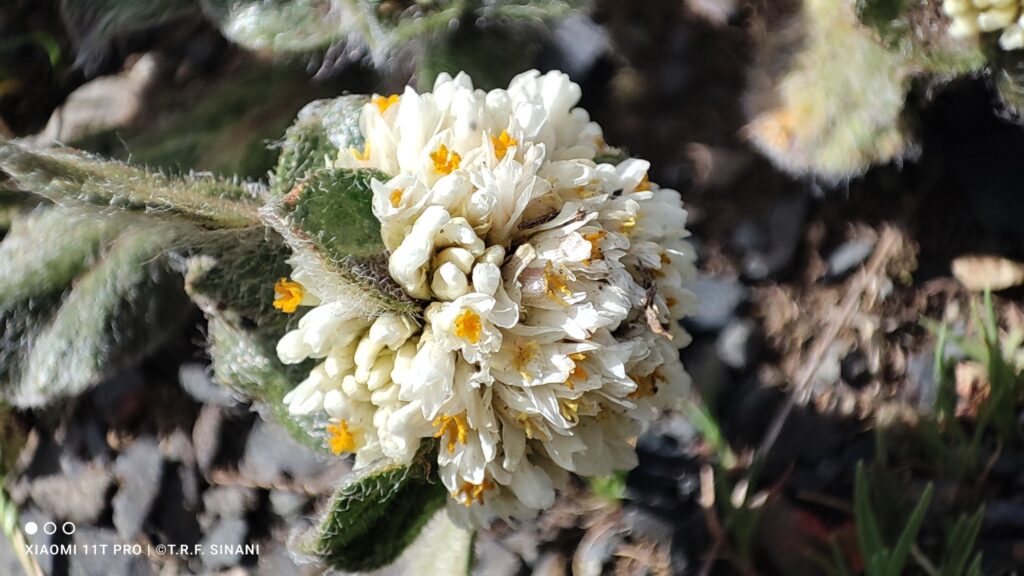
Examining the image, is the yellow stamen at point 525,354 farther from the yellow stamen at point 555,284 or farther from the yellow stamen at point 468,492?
the yellow stamen at point 468,492

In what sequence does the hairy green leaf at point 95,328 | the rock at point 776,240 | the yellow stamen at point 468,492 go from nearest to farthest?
the yellow stamen at point 468,492, the hairy green leaf at point 95,328, the rock at point 776,240

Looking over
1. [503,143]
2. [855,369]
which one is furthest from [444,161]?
[855,369]

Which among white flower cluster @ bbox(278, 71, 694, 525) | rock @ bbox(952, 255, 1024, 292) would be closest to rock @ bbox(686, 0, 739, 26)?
rock @ bbox(952, 255, 1024, 292)

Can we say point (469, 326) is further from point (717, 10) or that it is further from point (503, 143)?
point (717, 10)

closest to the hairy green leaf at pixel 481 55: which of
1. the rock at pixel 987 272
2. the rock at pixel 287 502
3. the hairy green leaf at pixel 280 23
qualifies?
the hairy green leaf at pixel 280 23

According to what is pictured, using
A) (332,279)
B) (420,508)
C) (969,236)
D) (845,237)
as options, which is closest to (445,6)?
(332,279)

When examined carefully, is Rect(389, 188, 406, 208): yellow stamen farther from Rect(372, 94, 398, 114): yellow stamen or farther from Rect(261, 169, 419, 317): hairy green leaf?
Rect(372, 94, 398, 114): yellow stamen
